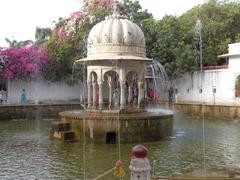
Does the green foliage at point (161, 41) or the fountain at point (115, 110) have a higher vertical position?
the green foliage at point (161, 41)

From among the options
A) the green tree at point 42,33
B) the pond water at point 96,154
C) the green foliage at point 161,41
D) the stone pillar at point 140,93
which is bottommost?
the pond water at point 96,154

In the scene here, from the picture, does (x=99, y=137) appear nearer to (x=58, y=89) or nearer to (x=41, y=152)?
(x=41, y=152)

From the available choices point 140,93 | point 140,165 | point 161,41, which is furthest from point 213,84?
point 140,165

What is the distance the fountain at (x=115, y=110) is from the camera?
16484 millimetres

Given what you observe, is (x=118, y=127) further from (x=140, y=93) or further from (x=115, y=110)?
(x=140, y=93)

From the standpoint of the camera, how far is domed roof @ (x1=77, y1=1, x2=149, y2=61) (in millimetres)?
17844

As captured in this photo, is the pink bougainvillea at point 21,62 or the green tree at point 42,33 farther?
the green tree at point 42,33

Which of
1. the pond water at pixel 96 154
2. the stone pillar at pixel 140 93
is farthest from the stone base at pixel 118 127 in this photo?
the stone pillar at pixel 140 93

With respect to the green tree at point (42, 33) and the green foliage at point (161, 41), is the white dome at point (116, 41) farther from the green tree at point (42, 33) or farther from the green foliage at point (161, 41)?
the green tree at point (42, 33)

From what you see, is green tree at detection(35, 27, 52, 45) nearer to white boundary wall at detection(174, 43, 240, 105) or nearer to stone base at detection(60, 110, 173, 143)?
white boundary wall at detection(174, 43, 240, 105)


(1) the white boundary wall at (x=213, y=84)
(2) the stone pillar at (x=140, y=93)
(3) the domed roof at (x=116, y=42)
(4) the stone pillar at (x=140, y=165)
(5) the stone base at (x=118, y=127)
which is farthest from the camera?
(1) the white boundary wall at (x=213, y=84)

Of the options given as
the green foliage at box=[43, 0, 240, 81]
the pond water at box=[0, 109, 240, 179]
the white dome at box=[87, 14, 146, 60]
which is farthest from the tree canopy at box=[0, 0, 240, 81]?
the white dome at box=[87, 14, 146, 60]

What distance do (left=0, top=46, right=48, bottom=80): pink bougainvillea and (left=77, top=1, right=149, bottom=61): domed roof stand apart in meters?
15.4

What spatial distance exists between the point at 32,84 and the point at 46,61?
2833mm
